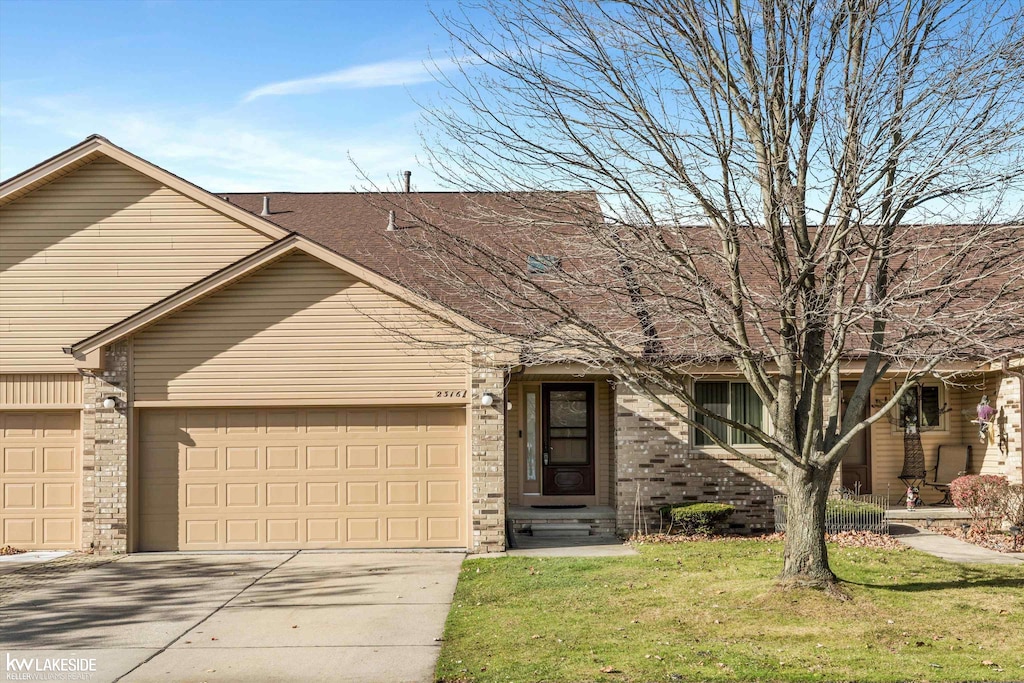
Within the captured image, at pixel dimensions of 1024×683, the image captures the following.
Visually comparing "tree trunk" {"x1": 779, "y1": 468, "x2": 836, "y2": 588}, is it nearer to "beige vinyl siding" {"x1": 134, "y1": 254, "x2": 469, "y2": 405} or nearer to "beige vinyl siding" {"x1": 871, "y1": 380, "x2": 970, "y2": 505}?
"beige vinyl siding" {"x1": 134, "y1": 254, "x2": 469, "y2": 405}

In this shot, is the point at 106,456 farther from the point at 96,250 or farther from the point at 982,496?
the point at 982,496

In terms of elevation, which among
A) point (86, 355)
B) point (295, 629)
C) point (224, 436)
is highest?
point (86, 355)

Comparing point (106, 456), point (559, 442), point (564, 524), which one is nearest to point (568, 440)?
point (559, 442)

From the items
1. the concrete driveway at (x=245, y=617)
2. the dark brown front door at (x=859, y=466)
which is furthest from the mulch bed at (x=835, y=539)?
the concrete driveway at (x=245, y=617)

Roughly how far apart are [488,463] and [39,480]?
723cm

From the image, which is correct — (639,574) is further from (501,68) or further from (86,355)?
(86,355)

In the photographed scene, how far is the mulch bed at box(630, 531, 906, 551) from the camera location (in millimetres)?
13992

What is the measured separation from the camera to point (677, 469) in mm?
15961

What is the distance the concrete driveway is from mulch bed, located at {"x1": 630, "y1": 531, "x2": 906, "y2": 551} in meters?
3.39

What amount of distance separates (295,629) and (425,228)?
14.2 feet

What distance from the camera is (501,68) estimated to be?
998 cm

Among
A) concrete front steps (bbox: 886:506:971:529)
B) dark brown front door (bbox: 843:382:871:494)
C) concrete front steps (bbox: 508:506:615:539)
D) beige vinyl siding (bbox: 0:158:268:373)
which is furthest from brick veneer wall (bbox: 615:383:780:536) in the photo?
beige vinyl siding (bbox: 0:158:268:373)

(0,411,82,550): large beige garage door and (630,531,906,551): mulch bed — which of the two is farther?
(0,411,82,550): large beige garage door

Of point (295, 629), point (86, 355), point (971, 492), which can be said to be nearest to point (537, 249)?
point (295, 629)
